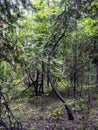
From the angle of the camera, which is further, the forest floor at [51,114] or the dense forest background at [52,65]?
the forest floor at [51,114]

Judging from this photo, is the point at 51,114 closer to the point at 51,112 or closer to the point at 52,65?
the point at 51,112

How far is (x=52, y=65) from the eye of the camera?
48.0 ft

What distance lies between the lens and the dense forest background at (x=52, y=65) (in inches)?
252

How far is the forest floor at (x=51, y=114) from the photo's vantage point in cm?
905

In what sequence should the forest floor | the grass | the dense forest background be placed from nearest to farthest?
the dense forest background
the forest floor
the grass

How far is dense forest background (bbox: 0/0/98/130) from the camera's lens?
6410mm

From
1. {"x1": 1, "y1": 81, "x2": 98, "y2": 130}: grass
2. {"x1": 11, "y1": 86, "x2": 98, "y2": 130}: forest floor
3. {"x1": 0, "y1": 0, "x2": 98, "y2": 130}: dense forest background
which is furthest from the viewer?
{"x1": 1, "y1": 81, "x2": 98, "y2": 130}: grass

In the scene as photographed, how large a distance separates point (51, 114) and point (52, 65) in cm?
386

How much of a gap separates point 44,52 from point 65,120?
10.6ft

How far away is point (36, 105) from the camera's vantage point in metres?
14.6

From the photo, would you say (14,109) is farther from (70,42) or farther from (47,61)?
(70,42)

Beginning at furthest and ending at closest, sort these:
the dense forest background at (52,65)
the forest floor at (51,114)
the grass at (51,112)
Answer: the grass at (51,112) → the forest floor at (51,114) → the dense forest background at (52,65)

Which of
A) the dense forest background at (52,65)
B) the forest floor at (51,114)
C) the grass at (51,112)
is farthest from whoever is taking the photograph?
the grass at (51,112)

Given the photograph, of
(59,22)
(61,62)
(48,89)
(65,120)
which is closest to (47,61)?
(59,22)
